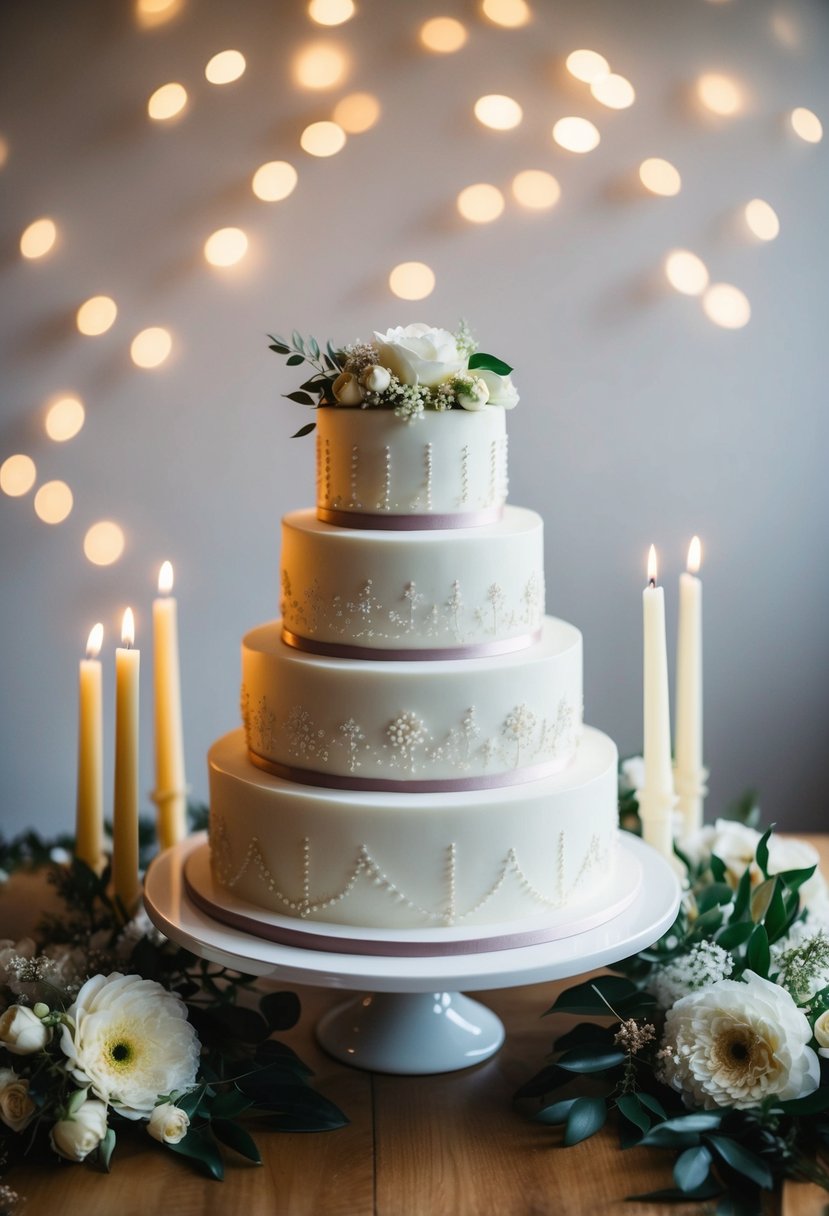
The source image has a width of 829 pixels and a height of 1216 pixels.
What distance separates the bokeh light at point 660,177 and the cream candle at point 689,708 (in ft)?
3.30

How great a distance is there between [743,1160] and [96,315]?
2133mm

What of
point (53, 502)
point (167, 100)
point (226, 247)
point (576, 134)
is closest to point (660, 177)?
point (576, 134)

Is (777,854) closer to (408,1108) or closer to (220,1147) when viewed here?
(408,1108)

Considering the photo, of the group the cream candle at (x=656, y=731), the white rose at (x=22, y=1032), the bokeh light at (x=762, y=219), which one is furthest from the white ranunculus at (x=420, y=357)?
the bokeh light at (x=762, y=219)

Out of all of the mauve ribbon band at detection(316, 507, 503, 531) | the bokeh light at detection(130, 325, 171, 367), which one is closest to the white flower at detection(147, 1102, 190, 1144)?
the mauve ribbon band at detection(316, 507, 503, 531)

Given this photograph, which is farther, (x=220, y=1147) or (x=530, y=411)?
(x=530, y=411)

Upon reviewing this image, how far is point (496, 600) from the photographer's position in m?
1.80

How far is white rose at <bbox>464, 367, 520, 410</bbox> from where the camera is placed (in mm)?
1805

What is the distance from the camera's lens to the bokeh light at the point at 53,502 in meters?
2.77

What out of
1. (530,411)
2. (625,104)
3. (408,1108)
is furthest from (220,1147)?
(625,104)

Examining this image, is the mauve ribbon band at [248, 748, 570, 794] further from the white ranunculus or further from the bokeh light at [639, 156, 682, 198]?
the bokeh light at [639, 156, 682, 198]

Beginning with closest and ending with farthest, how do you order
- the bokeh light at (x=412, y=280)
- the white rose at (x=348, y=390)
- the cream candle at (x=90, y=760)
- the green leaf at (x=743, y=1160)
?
the green leaf at (x=743, y=1160) → the white rose at (x=348, y=390) → the cream candle at (x=90, y=760) → the bokeh light at (x=412, y=280)

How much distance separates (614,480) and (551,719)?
118cm

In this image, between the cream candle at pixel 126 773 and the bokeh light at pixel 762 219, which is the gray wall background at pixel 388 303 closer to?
the bokeh light at pixel 762 219
